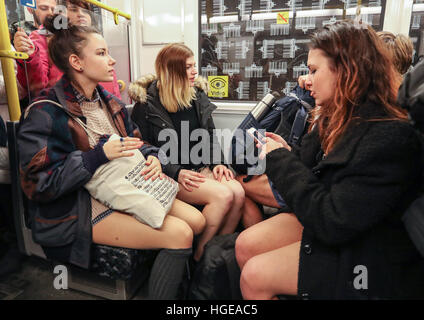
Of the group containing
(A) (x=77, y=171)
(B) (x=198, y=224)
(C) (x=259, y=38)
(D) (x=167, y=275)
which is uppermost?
(C) (x=259, y=38)

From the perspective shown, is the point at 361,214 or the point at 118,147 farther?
the point at 118,147

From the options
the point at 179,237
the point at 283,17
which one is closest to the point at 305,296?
the point at 179,237

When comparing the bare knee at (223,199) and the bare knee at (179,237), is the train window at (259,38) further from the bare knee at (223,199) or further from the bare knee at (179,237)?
the bare knee at (179,237)

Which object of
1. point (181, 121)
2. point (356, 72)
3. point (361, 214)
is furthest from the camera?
point (181, 121)

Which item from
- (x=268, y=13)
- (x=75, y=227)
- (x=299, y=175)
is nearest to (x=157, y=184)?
(x=75, y=227)

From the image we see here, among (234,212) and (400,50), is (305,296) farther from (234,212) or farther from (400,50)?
(400,50)

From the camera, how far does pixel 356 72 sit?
95 cm

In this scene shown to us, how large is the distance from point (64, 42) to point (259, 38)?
188 cm

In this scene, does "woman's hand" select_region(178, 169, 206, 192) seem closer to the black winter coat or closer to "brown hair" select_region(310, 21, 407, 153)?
the black winter coat

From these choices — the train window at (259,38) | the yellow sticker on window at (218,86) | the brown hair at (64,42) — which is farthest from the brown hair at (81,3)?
the yellow sticker on window at (218,86)

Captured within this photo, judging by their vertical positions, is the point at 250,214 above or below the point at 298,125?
below

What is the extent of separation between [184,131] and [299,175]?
123 centimetres

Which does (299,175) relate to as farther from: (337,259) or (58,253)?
(58,253)

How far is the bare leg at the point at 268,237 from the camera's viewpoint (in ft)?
3.99
